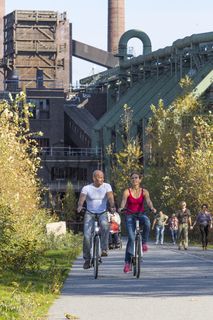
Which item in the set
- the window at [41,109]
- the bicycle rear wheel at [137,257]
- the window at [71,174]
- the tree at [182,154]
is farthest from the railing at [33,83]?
the bicycle rear wheel at [137,257]

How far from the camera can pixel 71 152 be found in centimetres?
10831

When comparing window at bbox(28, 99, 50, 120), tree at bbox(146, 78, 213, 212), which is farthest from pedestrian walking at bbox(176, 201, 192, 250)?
window at bbox(28, 99, 50, 120)

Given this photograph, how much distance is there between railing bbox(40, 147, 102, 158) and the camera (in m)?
106

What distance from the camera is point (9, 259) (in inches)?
786

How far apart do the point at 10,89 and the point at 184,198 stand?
205 feet

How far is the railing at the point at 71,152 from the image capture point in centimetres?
10625

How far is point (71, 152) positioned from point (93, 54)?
25264 mm

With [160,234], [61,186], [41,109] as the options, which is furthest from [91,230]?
[41,109]

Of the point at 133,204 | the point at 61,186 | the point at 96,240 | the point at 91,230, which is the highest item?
the point at 61,186

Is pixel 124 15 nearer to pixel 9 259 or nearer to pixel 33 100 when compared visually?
pixel 33 100

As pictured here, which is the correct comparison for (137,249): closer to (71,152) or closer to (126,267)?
(126,267)

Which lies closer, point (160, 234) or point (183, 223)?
point (183, 223)

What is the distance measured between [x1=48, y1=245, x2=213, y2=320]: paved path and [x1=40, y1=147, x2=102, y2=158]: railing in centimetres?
8385

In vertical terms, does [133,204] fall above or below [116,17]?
below
